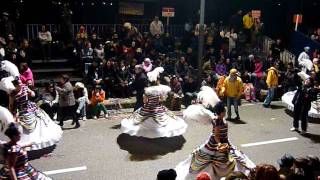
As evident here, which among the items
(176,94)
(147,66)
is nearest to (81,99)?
(147,66)

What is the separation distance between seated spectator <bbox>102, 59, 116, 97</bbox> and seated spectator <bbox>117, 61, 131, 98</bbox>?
22 cm

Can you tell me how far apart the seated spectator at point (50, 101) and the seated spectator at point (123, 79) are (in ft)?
9.23

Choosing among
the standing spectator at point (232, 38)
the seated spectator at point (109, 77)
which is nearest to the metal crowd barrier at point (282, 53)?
the standing spectator at point (232, 38)

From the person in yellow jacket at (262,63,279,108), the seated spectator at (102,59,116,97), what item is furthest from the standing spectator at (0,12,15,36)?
the person in yellow jacket at (262,63,279,108)

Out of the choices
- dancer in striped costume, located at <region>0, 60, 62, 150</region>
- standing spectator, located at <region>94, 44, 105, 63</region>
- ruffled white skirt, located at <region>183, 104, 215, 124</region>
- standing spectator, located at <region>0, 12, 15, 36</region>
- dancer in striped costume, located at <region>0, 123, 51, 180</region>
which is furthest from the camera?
standing spectator, located at <region>0, 12, 15, 36</region>

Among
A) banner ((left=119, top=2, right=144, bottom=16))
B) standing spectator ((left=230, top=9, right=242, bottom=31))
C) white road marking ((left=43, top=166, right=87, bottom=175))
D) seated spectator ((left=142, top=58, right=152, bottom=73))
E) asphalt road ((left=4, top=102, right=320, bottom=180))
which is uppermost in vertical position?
banner ((left=119, top=2, right=144, bottom=16))

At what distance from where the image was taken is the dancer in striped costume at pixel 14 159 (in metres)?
7.12

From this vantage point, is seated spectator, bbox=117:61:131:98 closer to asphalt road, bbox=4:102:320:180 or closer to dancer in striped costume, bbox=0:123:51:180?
asphalt road, bbox=4:102:320:180

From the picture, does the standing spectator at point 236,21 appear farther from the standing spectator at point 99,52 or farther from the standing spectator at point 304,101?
the standing spectator at point 304,101

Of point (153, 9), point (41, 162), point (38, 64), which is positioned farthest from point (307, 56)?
point (41, 162)

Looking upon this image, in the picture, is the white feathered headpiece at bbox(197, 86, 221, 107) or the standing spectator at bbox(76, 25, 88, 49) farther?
the standing spectator at bbox(76, 25, 88, 49)

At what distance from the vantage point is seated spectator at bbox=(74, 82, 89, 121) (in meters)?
13.5

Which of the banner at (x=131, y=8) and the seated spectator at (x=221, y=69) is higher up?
the banner at (x=131, y=8)

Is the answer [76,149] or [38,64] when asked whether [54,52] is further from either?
[76,149]
